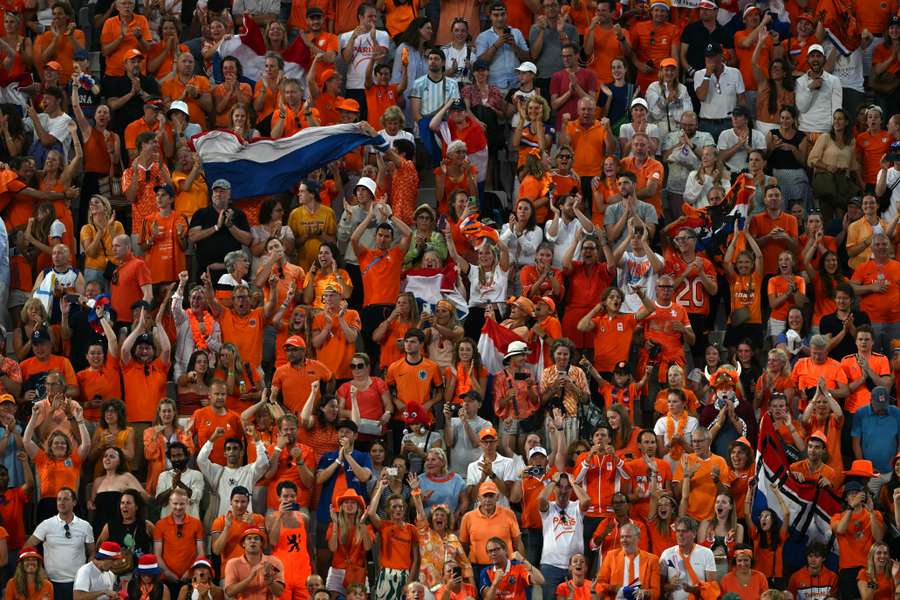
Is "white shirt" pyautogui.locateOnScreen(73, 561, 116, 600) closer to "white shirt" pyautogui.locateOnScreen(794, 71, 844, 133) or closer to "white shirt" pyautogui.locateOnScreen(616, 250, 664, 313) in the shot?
"white shirt" pyautogui.locateOnScreen(616, 250, 664, 313)

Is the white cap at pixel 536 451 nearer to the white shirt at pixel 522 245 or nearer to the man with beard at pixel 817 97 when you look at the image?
the white shirt at pixel 522 245

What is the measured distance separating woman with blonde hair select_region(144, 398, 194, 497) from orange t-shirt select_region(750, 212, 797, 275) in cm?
659

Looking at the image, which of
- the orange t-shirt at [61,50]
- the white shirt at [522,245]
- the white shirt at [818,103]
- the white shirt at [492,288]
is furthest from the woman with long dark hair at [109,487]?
the white shirt at [818,103]

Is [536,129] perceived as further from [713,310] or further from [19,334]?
[19,334]

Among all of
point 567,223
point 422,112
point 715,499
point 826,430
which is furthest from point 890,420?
point 422,112

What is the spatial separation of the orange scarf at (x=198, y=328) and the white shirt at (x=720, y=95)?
666cm

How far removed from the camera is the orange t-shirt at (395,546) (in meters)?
20.7

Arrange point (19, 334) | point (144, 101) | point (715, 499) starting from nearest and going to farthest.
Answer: point (715, 499) → point (19, 334) → point (144, 101)

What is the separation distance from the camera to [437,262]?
911 inches

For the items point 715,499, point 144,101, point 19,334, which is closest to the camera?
point 715,499

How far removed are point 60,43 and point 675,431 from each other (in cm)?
855

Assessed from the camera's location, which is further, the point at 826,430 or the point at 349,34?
the point at 349,34

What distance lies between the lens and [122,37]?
84.0ft

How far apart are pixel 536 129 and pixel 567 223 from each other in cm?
148
